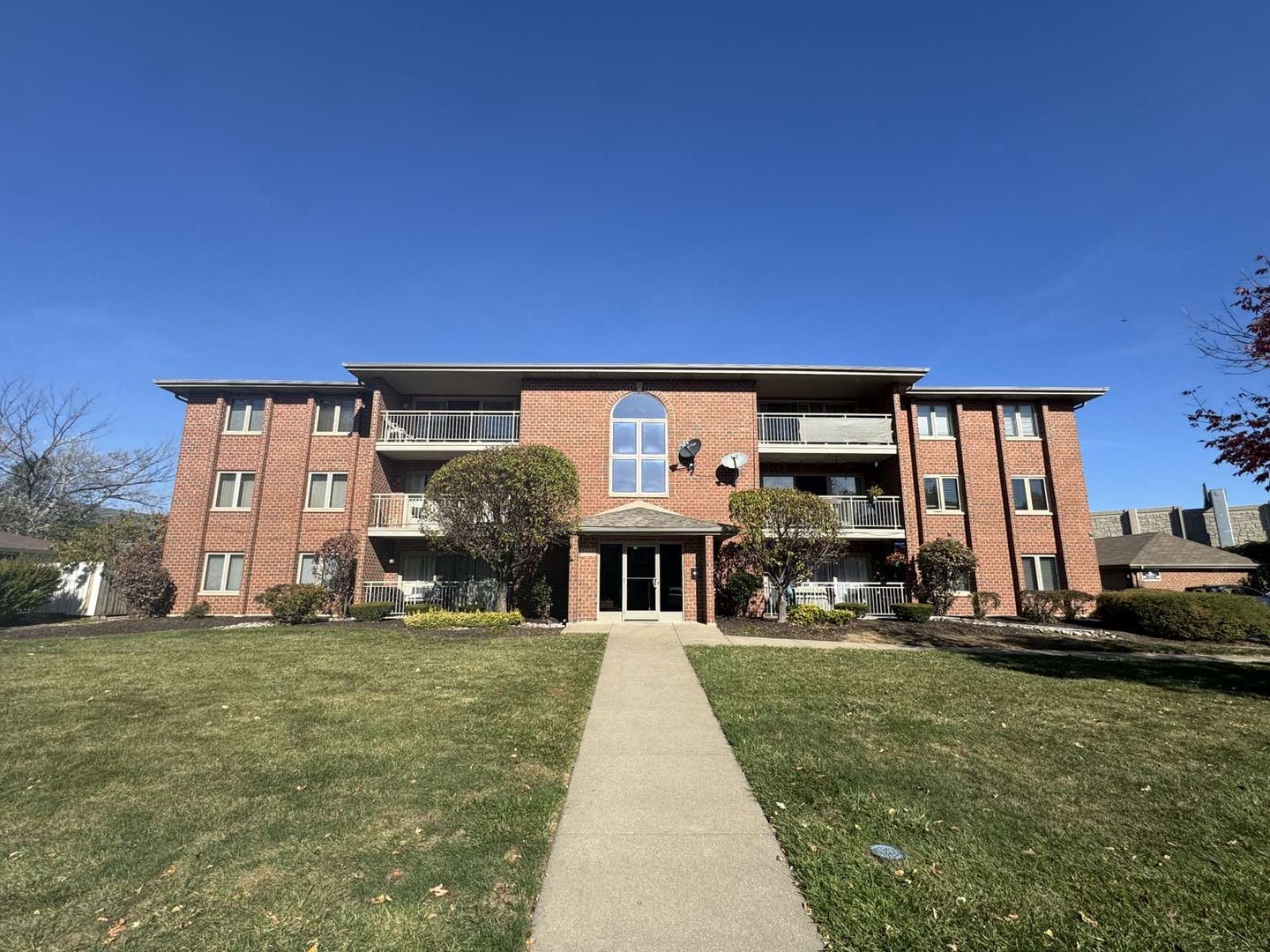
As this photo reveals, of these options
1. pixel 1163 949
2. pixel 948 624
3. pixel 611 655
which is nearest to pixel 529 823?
pixel 1163 949

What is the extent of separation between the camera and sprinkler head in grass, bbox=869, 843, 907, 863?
3.57m

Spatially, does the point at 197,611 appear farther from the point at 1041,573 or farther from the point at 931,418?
the point at 1041,573

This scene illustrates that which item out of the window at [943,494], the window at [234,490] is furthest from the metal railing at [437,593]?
the window at [943,494]

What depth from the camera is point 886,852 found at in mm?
3631

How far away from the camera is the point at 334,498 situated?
1911 cm

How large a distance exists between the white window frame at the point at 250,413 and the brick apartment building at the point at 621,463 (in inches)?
2.3

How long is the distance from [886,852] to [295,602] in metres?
16.5

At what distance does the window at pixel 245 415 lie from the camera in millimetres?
19594

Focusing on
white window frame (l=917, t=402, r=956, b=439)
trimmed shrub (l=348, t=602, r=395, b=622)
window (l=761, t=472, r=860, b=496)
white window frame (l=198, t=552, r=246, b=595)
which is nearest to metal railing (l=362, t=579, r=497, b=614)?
trimmed shrub (l=348, t=602, r=395, b=622)

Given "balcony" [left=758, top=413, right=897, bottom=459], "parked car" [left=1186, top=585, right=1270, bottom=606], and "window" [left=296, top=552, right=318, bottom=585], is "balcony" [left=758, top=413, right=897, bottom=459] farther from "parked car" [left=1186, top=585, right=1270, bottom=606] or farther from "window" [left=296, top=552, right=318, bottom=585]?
"window" [left=296, top=552, right=318, bottom=585]

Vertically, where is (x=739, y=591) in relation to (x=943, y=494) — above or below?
below

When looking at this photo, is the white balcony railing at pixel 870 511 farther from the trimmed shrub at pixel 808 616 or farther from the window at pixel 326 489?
the window at pixel 326 489

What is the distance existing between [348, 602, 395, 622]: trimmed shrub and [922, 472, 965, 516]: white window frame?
18.0 meters

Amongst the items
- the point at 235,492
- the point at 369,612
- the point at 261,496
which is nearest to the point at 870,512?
the point at 369,612
